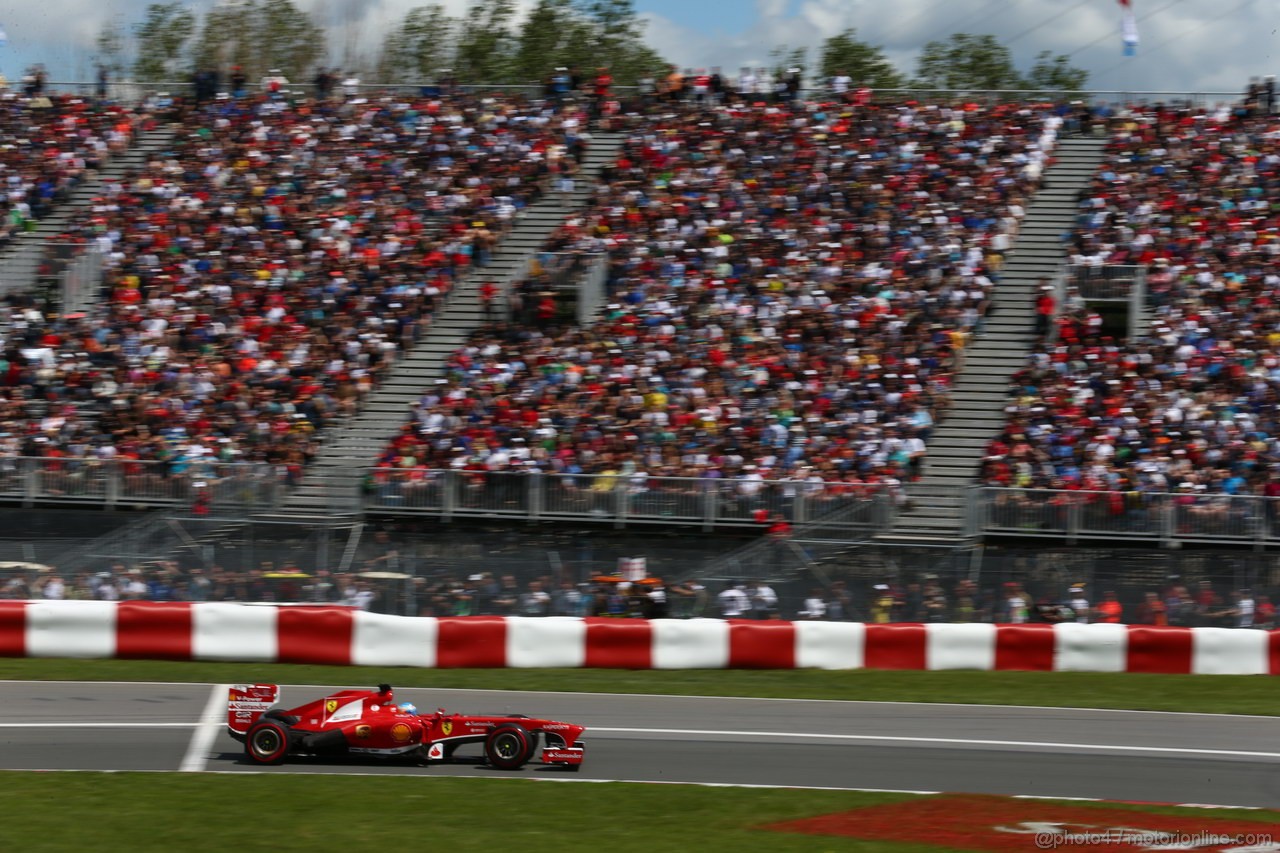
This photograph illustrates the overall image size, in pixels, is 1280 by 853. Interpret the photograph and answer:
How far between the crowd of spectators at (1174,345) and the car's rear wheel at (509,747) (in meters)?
10.9

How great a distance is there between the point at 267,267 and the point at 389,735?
16659mm

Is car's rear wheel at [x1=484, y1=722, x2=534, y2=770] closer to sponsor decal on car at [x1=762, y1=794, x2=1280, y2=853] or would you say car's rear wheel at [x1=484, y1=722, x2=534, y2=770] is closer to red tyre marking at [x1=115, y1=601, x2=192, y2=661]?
sponsor decal on car at [x1=762, y1=794, x2=1280, y2=853]

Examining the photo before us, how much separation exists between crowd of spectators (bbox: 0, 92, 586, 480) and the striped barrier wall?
4432 mm

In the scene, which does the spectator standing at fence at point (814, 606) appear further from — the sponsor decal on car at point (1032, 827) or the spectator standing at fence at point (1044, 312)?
the spectator standing at fence at point (1044, 312)

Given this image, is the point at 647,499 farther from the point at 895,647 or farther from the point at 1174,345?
the point at 1174,345

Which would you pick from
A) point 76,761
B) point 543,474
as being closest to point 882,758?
point 76,761

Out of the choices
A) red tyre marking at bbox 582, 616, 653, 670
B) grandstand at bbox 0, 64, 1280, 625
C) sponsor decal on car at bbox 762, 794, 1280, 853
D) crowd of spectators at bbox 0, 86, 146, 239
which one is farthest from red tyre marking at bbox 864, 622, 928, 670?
crowd of spectators at bbox 0, 86, 146, 239

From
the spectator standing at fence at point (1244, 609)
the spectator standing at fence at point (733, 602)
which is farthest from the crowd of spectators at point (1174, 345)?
the spectator standing at fence at point (733, 602)

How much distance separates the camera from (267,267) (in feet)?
85.1

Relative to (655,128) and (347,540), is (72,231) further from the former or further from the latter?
(347,540)

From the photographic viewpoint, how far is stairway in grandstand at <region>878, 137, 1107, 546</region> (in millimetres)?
19109

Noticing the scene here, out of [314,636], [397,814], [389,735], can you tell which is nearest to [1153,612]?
[314,636]

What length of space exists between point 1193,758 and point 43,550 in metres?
11.9

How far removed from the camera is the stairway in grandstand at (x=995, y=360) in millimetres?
19109
